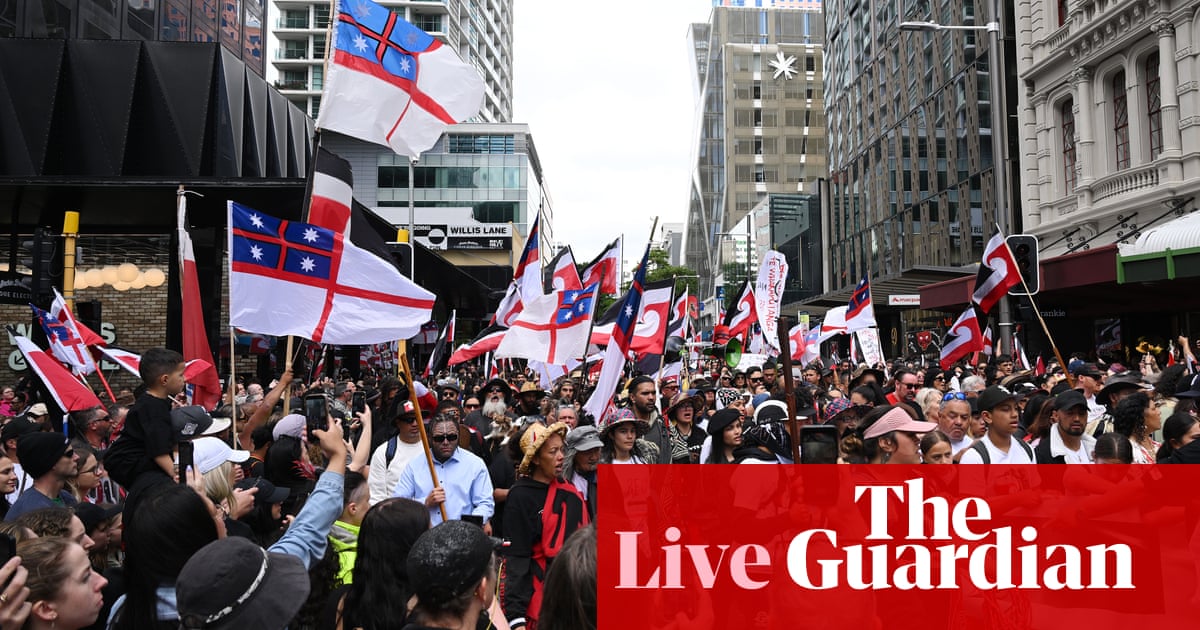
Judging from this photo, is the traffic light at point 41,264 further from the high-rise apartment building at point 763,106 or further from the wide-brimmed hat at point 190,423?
the high-rise apartment building at point 763,106

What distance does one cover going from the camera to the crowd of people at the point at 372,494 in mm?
2652

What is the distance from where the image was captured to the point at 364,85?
328 inches

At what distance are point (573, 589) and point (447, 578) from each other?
37 centimetres

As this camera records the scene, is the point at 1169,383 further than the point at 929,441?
Yes

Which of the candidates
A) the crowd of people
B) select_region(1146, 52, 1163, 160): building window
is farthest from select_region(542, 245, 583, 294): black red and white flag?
select_region(1146, 52, 1163, 160): building window

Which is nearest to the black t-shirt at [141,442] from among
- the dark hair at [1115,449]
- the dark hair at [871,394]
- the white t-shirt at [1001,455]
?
the white t-shirt at [1001,455]

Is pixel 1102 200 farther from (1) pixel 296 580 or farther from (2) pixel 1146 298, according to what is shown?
(1) pixel 296 580

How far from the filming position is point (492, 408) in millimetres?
10773

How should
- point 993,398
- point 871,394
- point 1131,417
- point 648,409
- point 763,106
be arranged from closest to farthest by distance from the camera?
point 993,398
point 1131,417
point 648,409
point 871,394
point 763,106

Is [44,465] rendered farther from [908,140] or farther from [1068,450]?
[908,140]

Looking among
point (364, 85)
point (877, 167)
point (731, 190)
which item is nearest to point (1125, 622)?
point (364, 85)

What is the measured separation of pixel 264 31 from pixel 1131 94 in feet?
83.3

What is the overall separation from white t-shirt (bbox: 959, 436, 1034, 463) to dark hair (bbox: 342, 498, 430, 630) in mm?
3304

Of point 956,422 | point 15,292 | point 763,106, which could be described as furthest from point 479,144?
point 956,422
